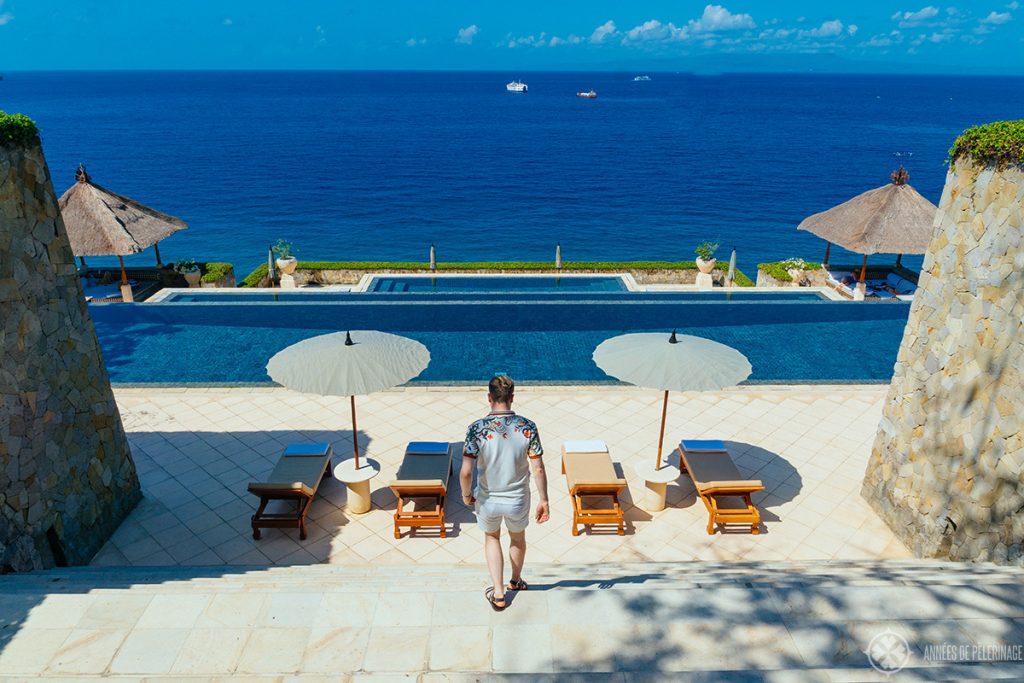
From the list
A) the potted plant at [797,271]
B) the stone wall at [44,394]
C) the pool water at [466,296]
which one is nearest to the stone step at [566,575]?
the stone wall at [44,394]

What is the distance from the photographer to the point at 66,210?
1752cm

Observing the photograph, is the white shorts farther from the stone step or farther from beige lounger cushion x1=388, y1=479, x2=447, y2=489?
beige lounger cushion x1=388, y1=479, x2=447, y2=489

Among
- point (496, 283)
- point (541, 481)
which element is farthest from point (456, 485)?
point (496, 283)

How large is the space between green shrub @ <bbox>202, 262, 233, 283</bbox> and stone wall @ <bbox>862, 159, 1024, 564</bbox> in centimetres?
1930

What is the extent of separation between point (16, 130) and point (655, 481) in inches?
312

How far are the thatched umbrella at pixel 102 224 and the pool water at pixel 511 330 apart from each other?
6.66 ft

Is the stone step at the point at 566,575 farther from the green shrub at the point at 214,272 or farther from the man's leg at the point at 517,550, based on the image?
the green shrub at the point at 214,272

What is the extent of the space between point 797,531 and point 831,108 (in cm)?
15472

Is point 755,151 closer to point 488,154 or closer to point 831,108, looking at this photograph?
point 488,154

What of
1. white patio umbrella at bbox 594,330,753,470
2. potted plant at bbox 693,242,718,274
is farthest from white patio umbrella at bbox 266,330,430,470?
potted plant at bbox 693,242,718,274

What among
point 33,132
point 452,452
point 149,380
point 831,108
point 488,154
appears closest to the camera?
point 33,132

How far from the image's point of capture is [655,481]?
822 centimetres

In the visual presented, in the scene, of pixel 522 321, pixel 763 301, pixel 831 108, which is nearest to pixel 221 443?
pixel 522 321

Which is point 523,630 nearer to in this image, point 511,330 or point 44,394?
point 44,394
